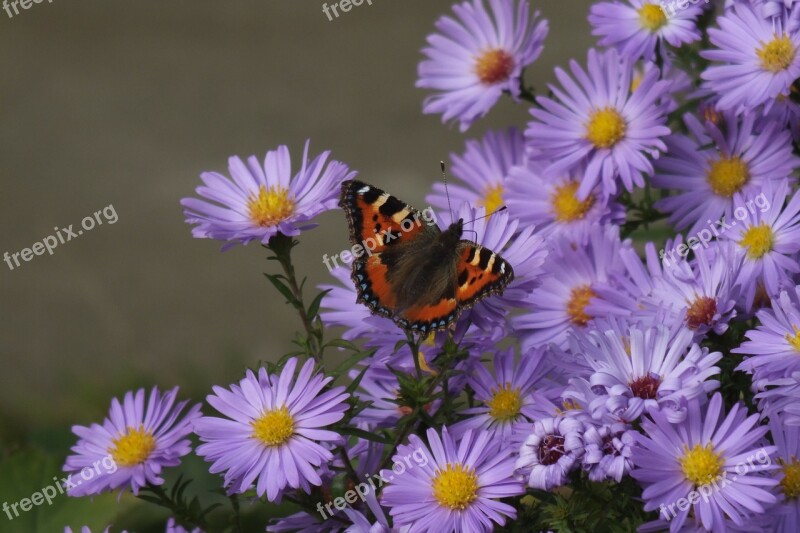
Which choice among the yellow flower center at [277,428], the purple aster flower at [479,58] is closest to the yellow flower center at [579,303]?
the purple aster flower at [479,58]

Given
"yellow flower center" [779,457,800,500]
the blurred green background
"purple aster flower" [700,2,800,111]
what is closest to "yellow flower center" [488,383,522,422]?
"yellow flower center" [779,457,800,500]

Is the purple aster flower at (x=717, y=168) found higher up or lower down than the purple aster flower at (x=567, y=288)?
higher up

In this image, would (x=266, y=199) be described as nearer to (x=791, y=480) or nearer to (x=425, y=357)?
(x=425, y=357)

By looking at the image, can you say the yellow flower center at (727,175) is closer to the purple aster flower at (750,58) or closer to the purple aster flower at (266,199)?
the purple aster flower at (750,58)

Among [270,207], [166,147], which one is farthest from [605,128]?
[166,147]

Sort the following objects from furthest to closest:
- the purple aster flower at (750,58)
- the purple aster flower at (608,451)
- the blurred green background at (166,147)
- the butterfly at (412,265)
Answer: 1. the blurred green background at (166,147)
2. the purple aster flower at (750,58)
3. the butterfly at (412,265)
4. the purple aster flower at (608,451)
